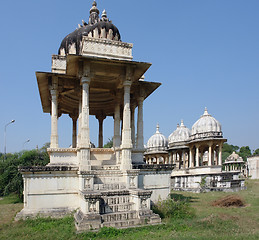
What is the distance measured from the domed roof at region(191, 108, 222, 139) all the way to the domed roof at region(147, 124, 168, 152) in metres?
9.84

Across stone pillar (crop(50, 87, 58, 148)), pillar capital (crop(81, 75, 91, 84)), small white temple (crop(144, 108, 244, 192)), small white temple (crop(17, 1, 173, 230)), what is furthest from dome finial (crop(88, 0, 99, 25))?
small white temple (crop(144, 108, 244, 192))

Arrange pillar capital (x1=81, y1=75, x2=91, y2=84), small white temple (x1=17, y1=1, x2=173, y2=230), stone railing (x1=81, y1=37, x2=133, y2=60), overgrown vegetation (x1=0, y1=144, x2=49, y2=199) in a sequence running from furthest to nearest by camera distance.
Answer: overgrown vegetation (x1=0, y1=144, x2=49, y2=199) < stone railing (x1=81, y1=37, x2=133, y2=60) < pillar capital (x1=81, y1=75, x2=91, y2=84) < small white temple (x1=17, y1=1, x2=173, y2=230)

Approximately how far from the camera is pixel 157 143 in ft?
140

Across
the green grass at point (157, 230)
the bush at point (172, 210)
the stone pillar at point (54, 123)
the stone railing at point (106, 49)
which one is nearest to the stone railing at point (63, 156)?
the stone pillar at point (54, 123)

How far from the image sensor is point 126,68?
45.5ft

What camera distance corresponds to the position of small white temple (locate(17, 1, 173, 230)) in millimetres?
10656

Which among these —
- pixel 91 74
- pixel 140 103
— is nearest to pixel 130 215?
pixel 91 74

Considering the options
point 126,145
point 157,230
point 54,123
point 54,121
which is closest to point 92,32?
point 54,121

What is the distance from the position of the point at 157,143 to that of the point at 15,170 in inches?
921

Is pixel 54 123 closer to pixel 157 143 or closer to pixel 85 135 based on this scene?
pixel 85 135

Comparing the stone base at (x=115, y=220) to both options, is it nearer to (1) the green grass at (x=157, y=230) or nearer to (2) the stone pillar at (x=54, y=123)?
(1) the green grass at (x=157, y=230)

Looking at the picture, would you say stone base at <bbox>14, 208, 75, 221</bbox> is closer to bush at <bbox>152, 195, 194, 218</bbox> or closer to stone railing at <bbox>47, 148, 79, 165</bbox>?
stone railing at <bbox>47, 148, 79, 165</bbox>

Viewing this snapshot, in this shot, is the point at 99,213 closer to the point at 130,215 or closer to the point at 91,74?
the point at 130,215

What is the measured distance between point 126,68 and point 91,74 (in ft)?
6.12
